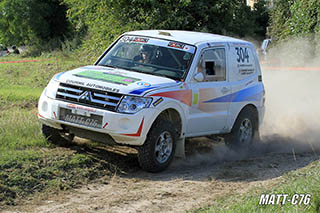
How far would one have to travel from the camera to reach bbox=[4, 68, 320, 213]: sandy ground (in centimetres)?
648

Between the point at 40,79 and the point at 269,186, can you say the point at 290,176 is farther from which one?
the point at 40,79

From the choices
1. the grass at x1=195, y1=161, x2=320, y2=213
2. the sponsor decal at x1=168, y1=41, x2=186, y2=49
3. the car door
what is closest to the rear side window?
the car door

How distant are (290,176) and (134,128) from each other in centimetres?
239

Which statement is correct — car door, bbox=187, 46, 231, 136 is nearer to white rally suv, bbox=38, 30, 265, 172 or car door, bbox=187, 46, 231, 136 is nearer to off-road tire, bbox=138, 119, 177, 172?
white rally suv, bbox=38, 30, 265, 172

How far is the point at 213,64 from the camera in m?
9.24

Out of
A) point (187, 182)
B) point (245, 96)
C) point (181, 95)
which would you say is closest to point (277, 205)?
point (187, 182)

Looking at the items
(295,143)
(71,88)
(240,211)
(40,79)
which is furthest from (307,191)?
(40,79)

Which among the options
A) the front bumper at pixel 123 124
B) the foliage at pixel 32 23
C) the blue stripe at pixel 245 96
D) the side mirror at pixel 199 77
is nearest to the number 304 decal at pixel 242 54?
the blue stripe at pixel 245 96

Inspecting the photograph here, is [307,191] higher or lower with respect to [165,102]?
lower

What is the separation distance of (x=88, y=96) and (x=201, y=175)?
6.84 feet

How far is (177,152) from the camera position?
8.70m

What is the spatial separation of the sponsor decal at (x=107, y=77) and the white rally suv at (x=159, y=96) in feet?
0.05

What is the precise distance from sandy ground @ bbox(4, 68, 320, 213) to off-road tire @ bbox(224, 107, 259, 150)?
0.53 feet

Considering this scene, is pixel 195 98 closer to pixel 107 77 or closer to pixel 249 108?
pixel 107 77
